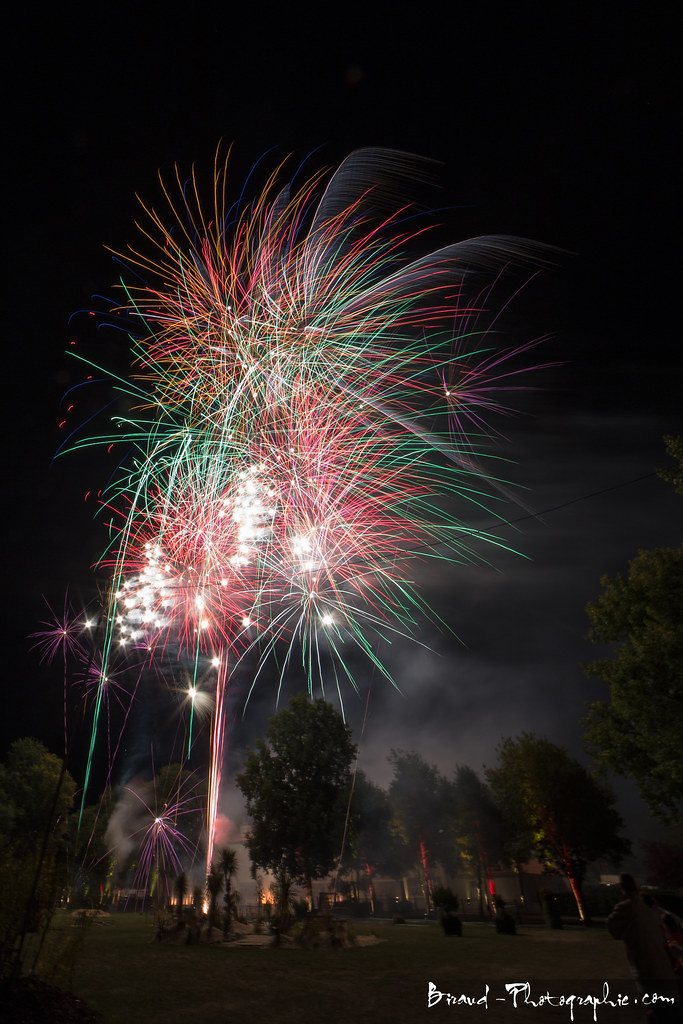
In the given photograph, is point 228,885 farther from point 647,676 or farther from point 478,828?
point 478,828

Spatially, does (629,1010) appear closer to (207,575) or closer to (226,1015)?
(226,1015)

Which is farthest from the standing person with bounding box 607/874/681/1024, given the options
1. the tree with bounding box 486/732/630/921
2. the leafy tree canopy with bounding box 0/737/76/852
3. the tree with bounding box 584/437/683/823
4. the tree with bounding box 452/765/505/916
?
the tree with bounding box 452/765/505/916

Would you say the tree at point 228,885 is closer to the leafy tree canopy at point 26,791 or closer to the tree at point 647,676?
the tree at point 647,676

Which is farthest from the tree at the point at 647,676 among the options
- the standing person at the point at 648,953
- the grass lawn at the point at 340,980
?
the standing person at the point at 648,953

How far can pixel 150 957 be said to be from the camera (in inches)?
570

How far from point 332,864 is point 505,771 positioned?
12.8m

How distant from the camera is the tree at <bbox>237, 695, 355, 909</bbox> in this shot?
3472cm

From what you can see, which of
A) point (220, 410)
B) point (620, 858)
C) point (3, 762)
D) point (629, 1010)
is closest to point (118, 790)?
point (3, 762)

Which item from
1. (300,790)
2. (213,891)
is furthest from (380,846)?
(213,891)

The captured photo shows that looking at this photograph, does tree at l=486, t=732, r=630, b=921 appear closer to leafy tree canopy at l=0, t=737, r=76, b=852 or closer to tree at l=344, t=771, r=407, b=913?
tree at l=344, t=771, r=407, b=913

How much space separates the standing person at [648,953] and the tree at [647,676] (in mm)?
13223

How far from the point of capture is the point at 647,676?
60.6 ft

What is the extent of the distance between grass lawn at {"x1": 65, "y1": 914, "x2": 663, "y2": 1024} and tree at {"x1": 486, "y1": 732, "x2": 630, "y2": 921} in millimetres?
16481

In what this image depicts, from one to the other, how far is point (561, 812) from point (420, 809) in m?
27.2
